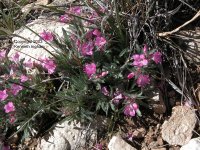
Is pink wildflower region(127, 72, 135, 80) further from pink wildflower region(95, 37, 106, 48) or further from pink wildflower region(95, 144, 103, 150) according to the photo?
pink wildflower region(95, 144, 103, 150)

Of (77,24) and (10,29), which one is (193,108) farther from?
(10,29)

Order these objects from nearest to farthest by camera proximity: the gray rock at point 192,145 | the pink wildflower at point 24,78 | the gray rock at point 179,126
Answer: the gray rock at point 192,145 < the gray rock at point 179,126 < the pink wildflower at point 24,78

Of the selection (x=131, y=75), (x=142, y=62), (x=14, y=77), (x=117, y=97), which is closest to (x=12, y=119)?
(x=14, y=77)

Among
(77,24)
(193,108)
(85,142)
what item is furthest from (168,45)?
(85,142)

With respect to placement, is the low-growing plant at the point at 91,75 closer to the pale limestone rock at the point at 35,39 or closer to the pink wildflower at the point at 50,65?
the pink wildflower at the point at 50,65

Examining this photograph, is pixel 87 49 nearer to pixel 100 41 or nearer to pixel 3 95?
pixel 100 41

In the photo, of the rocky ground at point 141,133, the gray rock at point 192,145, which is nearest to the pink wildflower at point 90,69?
the rocky ground at point 141,133

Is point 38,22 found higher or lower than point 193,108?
higher
